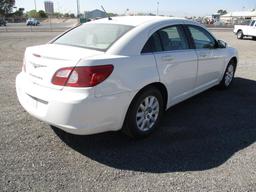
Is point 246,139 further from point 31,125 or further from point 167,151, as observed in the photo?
point 31,125

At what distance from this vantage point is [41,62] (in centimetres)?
356

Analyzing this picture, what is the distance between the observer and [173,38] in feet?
14.9

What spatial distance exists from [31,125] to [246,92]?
4.59 m

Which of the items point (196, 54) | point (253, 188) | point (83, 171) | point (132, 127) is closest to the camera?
point (253, 188)

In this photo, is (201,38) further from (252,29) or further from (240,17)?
(240,17)

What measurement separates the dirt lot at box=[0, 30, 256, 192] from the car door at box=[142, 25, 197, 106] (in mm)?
509

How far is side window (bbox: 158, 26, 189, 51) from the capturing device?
4.28 metres

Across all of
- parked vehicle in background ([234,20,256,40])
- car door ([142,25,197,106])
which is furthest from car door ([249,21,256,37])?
car door ([142,25,197,106])

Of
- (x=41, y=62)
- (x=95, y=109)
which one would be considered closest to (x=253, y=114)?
(x=95, y=109)

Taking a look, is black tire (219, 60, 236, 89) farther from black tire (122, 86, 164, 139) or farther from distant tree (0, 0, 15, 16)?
distant tree (0, 0, 15, 16)

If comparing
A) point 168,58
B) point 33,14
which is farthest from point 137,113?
point 33,14

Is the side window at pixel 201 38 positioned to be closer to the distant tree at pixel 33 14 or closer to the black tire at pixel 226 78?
the black tire at pixel 226 78

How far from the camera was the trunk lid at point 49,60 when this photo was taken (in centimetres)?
335

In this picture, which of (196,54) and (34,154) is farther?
(196,54)
